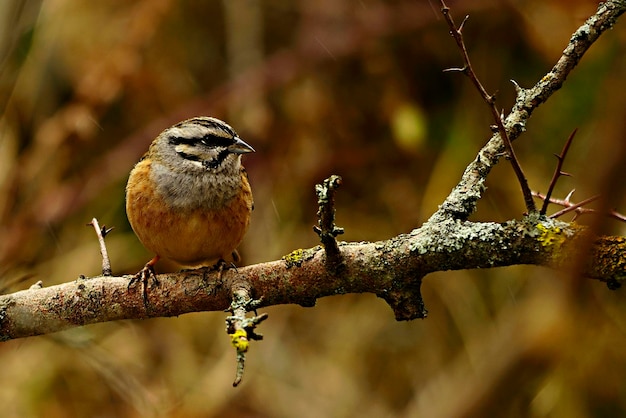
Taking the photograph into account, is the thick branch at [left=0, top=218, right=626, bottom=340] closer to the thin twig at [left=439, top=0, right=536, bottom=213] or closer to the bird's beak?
the thin twig at [left=439, top=0, right=536, bottom=213]

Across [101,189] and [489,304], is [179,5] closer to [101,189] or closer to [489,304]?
[101,189]

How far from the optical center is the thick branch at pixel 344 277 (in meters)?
2.13

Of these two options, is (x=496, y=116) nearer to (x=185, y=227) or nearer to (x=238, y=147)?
(x=185, y=227)

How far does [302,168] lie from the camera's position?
5.10 m

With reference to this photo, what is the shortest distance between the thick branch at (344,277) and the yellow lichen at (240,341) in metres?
0.40

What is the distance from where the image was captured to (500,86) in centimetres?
479

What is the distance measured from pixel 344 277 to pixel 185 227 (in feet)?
3.55

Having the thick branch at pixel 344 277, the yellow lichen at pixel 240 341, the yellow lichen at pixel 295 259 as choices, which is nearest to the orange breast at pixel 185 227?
the thick branch at pixel 344 277

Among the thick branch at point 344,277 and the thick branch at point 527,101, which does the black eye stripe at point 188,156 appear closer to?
the thick branch at point 344,277

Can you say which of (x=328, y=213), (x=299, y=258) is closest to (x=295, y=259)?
(x=299, y=258)

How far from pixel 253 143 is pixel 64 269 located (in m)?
1.51

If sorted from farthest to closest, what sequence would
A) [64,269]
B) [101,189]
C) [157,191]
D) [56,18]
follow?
[56,18] → [64,269] → [101,189] → [157,191]

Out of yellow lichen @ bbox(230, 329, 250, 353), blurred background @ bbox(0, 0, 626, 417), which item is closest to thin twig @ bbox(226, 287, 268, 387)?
yellow lichen @ bbox(230, 329, 250, 353)

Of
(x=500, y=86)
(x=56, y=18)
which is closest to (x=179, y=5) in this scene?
(x=56, y=18)
